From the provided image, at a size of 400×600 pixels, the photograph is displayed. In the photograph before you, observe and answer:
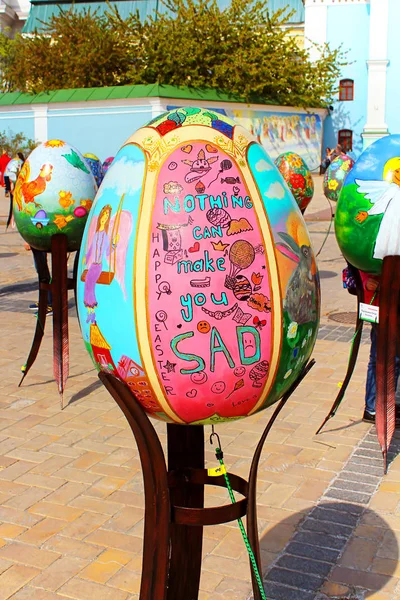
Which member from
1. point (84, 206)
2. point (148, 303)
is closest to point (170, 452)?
point (148, 303)

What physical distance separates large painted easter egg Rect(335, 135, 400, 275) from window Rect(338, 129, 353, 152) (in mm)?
34056

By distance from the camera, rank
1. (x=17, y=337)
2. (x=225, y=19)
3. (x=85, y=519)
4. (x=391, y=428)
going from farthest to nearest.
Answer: (x=225, y=19)
(x=17, y=337)
(x=391, y=428)
(x=85, y=519)

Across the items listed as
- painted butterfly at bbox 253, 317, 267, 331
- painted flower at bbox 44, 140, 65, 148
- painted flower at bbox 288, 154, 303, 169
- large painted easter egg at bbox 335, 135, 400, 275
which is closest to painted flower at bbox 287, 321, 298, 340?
painted butterfly at bbox 253, 317, 267, 331

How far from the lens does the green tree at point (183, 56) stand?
29.4 meters

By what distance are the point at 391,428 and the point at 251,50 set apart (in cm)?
2714

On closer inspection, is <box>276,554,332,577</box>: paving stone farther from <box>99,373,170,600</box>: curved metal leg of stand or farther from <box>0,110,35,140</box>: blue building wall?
<box>0,110,35,140</box>: blue building wall

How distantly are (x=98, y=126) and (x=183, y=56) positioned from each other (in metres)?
4.47

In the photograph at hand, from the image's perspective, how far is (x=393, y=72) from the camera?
120 feet

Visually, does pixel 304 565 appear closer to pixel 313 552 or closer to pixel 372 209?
pixel 313 552

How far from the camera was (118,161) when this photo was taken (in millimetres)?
2512

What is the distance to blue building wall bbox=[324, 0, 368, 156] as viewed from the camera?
3631cm

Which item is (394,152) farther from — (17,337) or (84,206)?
(17,337)

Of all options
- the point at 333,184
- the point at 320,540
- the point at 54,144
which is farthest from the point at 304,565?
the point at 333,184

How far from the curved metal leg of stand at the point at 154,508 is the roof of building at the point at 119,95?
83.9 feet
